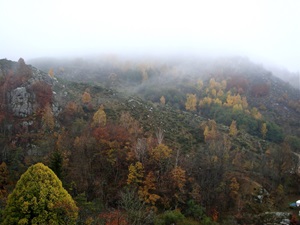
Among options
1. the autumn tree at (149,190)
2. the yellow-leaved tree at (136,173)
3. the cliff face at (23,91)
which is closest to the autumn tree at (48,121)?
the cliff face at (23,91)

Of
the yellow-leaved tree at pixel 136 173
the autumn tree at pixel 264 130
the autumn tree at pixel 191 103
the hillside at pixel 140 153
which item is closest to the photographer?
the hillside at pixel 140 153

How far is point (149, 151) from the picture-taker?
47.6m

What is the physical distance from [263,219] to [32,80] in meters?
60.0

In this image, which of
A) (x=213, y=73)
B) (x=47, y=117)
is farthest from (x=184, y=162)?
(x=213, y=73)

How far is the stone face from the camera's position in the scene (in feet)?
212

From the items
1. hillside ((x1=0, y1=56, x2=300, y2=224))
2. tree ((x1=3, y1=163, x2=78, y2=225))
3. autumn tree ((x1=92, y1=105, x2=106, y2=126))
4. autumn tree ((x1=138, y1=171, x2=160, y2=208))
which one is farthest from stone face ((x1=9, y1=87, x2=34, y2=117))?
tree ((x1=3, y1=163, x2=78, y2=225))

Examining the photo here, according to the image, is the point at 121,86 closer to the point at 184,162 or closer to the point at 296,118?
the point at 296,118

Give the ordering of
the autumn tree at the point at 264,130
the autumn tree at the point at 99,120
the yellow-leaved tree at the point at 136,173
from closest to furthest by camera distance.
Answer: the yellow-leaved tree at the point at 136,173
the autumn tree at the point at 99,120
the autumn tree at the point at 264,130

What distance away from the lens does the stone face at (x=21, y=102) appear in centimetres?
6469

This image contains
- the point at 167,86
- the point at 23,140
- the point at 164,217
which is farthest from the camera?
the point at 167,86

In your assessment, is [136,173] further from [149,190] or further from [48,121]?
[48,121]

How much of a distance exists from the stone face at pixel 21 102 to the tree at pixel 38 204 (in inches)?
1760

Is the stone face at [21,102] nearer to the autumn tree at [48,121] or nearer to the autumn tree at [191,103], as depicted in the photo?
the autumn tree at [48,121]

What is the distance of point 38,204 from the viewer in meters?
22.8
